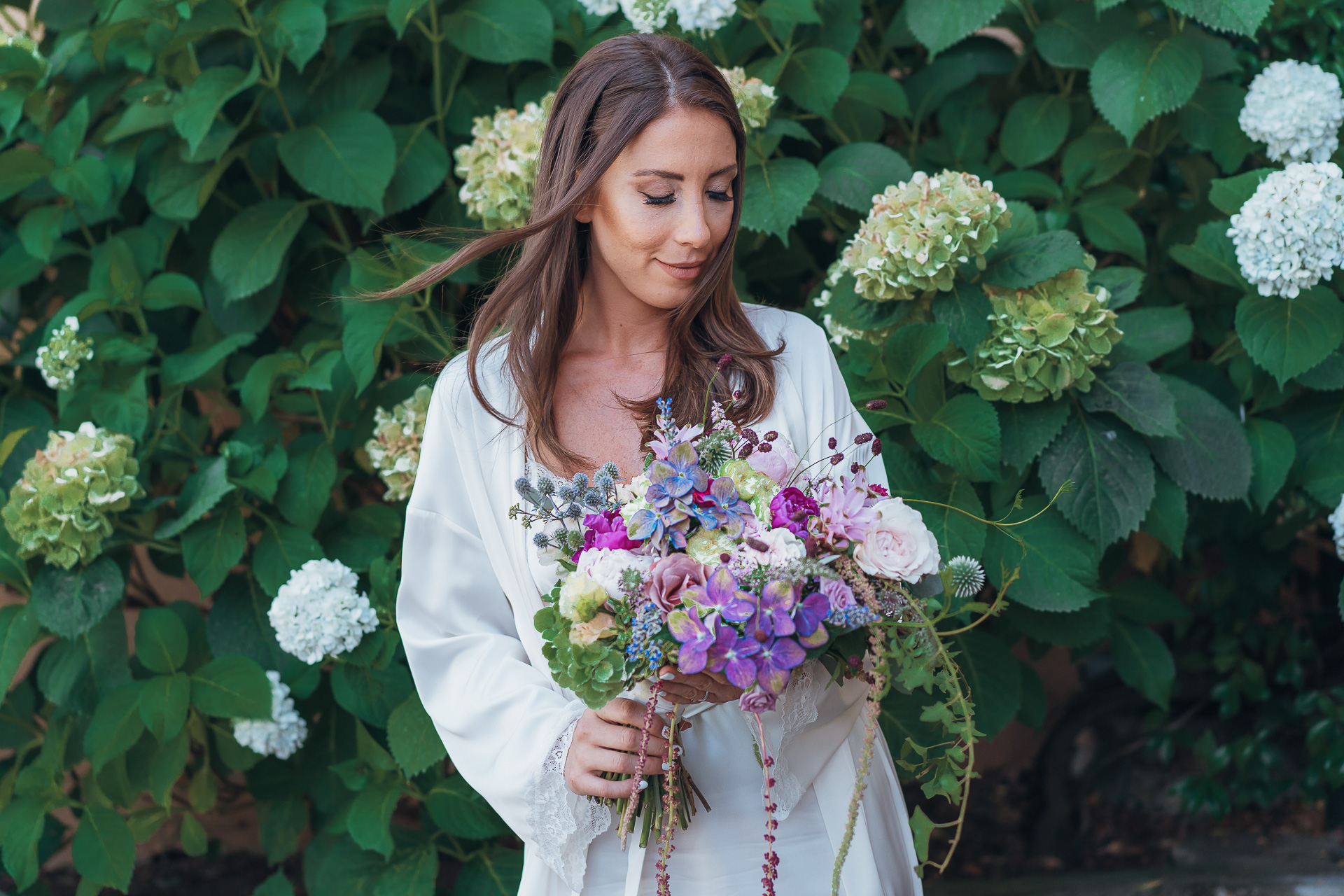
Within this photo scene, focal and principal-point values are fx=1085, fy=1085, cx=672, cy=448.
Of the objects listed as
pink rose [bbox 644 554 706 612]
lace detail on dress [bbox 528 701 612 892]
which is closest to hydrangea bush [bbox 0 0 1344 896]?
lace detail on dress [bbox 528 701 612 892]

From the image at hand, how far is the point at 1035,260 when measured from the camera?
213 centimetres

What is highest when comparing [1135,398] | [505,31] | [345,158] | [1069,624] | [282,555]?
[505,31]

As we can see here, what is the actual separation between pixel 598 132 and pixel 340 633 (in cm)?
117

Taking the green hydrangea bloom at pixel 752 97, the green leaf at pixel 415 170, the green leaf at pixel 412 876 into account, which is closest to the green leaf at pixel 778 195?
the green hydrangea bloom at pixel 752 97

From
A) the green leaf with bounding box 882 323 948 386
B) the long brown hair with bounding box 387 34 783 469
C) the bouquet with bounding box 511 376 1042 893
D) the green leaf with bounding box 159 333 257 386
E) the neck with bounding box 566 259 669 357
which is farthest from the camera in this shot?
the green leaf with bounding box 159 333 257 386

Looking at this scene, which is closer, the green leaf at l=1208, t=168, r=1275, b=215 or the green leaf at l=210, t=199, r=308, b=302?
the green leaf at l=1208, t=168, r=1275, b=215

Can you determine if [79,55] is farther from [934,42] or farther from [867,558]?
[867,558]

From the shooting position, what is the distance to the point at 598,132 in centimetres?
164

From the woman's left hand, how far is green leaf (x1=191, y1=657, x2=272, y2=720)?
128 centimetres

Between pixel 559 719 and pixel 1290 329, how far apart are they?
5.44 feet

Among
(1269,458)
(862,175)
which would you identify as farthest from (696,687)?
(1269,458)

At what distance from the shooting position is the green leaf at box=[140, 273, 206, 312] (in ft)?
8.36

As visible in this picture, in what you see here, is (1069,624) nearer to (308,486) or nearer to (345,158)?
(308,486)

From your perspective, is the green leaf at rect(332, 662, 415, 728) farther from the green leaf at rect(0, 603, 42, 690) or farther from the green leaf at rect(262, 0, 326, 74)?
the green leaf at rect(262, 0, 326, 74)
